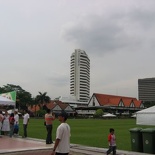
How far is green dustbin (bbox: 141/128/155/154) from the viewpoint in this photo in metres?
10.9

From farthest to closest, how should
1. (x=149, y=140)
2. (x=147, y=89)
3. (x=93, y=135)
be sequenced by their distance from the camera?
(x=147, y=89), (x=93, y=135), (x=149, y=140)

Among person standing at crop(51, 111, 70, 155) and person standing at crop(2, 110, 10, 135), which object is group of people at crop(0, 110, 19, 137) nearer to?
person standing at crop(2, 110, 10, 135)

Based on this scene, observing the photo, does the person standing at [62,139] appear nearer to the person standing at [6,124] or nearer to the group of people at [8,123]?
the group of people at [8,123]

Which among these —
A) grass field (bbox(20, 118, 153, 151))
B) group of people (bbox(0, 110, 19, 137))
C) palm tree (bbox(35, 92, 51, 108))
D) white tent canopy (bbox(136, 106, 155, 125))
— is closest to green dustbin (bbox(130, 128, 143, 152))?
white tent canopy (bbox(136, 106, 155, 125))

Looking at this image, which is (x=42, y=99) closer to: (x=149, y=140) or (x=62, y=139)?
(x=149, y=140)

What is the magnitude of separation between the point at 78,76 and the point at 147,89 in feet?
120

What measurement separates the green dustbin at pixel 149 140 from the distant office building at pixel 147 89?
143143 millimetres

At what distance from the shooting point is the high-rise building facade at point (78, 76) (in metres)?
153

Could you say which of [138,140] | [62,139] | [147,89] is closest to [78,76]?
[147,89]

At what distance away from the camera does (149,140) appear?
36.2ft

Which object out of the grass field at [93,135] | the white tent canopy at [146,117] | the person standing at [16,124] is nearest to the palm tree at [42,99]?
the grass field at [93,135]

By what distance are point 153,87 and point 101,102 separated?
48.4 metres

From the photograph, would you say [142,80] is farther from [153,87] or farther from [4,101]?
[4,101]

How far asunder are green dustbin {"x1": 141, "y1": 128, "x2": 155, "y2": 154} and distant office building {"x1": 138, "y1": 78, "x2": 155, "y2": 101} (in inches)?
5636
